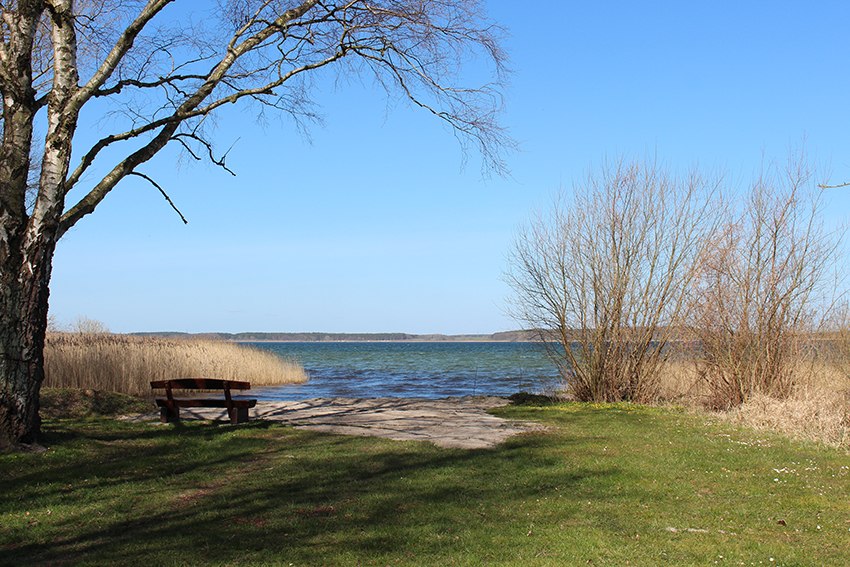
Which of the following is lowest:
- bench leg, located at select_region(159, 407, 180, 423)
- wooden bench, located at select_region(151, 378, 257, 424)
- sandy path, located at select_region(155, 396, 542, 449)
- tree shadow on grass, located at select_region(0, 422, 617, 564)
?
tree shadow on grass, located at select_region(0, 422, 617, 564)

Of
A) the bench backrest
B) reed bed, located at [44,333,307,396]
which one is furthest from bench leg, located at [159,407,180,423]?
reed bed, located at [44,333,307,396]

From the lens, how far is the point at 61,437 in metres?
10.2

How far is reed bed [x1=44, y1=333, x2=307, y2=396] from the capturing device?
1897 centimetres

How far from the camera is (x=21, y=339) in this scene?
9242 mm

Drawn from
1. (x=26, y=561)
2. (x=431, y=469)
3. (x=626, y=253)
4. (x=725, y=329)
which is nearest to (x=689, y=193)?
(x=626, y=253)

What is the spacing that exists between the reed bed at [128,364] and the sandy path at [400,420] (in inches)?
216

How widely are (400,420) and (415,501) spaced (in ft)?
19.7

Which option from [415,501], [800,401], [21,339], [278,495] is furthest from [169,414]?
[800,401]

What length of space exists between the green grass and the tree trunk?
Result: 1.70 ft

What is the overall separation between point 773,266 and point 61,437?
12854 mm

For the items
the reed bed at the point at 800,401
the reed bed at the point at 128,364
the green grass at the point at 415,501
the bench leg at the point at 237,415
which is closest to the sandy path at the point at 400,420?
the green grass at the point at 415,501

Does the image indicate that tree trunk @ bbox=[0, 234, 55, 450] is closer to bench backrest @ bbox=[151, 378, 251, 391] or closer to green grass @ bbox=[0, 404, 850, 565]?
green grass @ bbox=[0, 404, 850, 565]

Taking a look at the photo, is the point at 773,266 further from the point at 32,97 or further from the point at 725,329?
the point at 32,97

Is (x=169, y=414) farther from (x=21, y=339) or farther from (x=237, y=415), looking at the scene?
(x=21, y=339)
